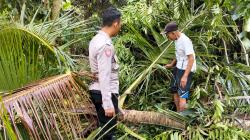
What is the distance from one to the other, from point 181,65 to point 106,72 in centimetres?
166

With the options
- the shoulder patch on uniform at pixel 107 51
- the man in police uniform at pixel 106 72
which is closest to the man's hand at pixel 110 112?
the man in police uniform at pixel 106 72

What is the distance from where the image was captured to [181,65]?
4.88m

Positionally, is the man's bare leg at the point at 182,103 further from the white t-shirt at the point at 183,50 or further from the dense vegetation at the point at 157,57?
the white t-shirt at the point at 183,50

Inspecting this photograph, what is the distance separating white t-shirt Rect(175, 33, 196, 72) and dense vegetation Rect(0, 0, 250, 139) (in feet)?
1.19

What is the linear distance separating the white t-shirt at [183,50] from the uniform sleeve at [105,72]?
1.42 meters

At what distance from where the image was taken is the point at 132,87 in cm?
511

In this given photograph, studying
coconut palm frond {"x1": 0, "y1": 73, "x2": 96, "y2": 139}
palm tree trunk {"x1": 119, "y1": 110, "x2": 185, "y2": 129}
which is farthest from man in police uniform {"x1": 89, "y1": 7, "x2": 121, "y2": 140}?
palm tree trunk {"x1": 119, "y1": 110, "x2": 185, "y2": 129}

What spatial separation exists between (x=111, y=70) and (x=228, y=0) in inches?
48.1

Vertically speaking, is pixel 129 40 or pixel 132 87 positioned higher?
pixel 129 40

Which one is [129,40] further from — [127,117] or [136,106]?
[127,117]

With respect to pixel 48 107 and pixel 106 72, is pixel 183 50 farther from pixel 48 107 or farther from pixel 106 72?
pixel 48 107

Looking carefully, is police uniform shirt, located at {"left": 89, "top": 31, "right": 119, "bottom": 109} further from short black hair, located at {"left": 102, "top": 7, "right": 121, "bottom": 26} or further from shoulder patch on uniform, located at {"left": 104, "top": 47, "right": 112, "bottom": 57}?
short black hair, located at {"left": 102, "top": 7, "right": 121, "bottom": 26}

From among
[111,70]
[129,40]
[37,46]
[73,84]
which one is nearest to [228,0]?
[111,70]

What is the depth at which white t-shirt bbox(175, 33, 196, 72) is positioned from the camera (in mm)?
4660
